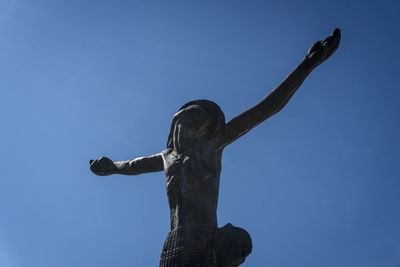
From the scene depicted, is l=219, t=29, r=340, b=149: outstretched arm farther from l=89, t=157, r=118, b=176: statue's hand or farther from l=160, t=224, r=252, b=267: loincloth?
l=89, t=157, r=118, b=176: statue's hand

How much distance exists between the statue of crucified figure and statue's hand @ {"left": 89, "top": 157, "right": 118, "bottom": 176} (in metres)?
0.02

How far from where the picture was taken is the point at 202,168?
680cm

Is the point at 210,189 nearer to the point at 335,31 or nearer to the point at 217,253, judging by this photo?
the point at 217,253

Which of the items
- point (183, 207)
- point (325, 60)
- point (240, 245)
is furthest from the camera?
point (325, 60)

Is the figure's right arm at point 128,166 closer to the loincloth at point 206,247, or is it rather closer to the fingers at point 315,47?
the loincloth at point 206,247

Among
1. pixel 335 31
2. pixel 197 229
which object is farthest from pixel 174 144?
pixel 335 31

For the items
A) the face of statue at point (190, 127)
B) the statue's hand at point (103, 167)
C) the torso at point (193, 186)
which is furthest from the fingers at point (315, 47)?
the statue's hand at point (103, 167)

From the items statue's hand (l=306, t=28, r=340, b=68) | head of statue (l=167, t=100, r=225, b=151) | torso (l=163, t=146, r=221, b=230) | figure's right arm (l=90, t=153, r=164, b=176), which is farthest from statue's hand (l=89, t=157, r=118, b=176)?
statue's hand (l=306, t=28, r=340, b=68)

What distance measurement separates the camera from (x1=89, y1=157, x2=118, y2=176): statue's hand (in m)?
7.96

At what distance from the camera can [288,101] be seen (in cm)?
700

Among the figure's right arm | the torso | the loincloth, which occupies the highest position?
the figure's right arm

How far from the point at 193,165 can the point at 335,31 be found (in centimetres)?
248

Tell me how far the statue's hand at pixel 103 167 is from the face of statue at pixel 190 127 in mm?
1216

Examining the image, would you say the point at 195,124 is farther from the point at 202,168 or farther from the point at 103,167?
the point at 103,167
